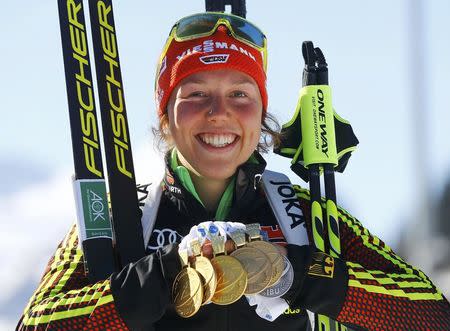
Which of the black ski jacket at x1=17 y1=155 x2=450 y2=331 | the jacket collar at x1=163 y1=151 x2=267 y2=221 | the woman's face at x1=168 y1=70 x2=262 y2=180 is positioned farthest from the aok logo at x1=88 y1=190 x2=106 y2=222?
the woman's face at x1=168 y1=70 x2=262 y2=180

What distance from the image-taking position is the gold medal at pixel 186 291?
16.0 ft

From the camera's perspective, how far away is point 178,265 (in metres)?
4.96

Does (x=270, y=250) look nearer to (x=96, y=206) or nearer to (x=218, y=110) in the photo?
(x=218, y=110)

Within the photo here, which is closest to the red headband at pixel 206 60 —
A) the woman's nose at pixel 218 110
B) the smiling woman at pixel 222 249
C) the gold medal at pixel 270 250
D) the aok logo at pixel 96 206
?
the smiling woman at pixel 222 249

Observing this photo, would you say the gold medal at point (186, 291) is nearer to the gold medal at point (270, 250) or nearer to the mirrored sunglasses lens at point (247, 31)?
the gold medal at point (270, 250)

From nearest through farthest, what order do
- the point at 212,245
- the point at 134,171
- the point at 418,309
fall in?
the point at 212,245 → the point at 418,309 → the point at 134,171

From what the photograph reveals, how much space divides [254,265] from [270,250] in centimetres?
10

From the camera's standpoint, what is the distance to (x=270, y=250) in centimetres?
497

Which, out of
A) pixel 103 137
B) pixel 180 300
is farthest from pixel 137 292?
pixel 103 137

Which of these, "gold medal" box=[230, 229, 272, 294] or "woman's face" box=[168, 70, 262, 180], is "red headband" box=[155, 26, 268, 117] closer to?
"woman's face" box=[168, 70, 262, 180]

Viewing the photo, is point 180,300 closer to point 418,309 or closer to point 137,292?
point 137,292

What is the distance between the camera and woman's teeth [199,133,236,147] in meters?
5.41

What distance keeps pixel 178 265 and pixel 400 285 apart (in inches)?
36.6

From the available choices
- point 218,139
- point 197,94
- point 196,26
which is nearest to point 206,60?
point 197,94
